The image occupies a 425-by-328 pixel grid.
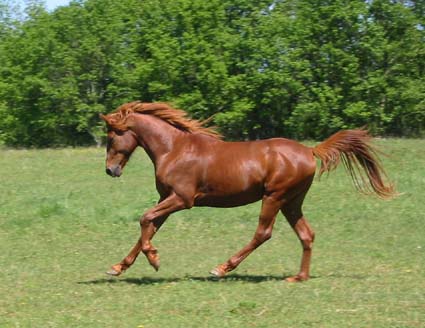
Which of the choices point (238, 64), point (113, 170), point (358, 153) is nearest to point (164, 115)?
point (113, 170)

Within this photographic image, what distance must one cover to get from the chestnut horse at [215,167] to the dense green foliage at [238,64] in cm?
1891

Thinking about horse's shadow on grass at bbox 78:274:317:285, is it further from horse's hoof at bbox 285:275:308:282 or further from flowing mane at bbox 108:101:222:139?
flowing mane at bbox 108:101:222:139

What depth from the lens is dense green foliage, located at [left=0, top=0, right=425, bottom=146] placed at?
94.8 ft

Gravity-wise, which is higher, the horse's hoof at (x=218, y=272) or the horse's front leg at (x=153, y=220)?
the horse's front leg at (x=153, y=220)

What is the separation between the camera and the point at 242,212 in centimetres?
1470

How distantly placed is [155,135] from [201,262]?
79.5 inches

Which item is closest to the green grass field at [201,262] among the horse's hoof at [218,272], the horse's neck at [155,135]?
the horse's hoof at [218,272]

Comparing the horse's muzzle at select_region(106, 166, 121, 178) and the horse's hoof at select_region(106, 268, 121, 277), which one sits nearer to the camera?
the horse's hoof at select_region(106, 268, 121, 277)

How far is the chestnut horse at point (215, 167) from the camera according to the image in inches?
372

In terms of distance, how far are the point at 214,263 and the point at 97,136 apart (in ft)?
64.5

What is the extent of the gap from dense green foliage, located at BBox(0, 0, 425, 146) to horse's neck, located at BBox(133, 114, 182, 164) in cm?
1897

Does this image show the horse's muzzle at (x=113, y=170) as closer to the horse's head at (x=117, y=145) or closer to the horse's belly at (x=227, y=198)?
the horse's head at (x=117, y=145)

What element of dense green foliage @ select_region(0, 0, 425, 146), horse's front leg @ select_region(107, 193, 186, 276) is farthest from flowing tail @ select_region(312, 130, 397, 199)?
dense green foliage @ select_region(0, 0, 425, 146)

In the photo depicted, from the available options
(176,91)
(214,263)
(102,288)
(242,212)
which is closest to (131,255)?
(102,288)
